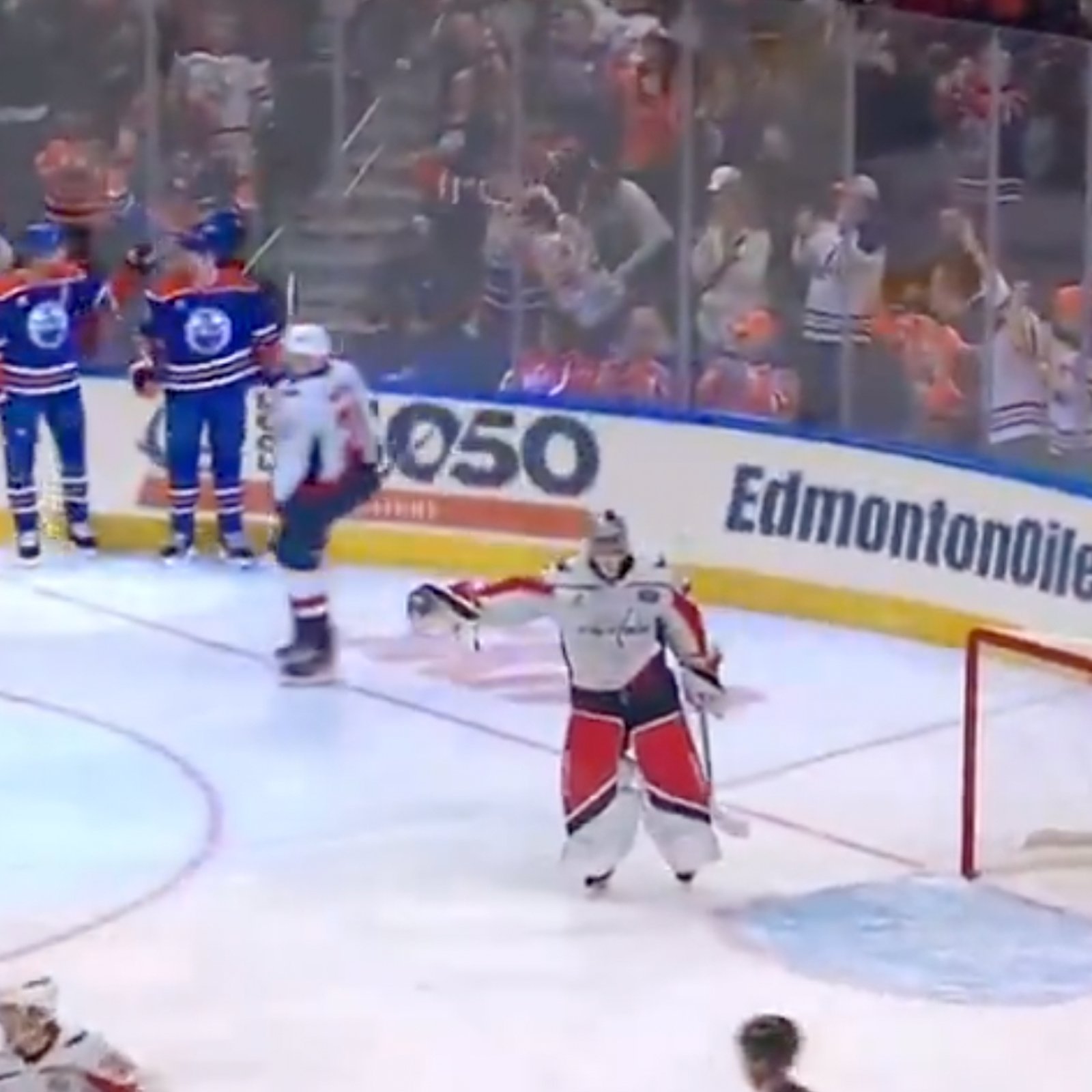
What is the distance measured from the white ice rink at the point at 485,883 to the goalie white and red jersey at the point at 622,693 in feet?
0.53

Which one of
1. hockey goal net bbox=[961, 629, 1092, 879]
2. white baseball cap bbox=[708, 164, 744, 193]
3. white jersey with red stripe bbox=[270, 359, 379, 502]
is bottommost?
hockey goal net bbox=[961, 629, 1092, 879]

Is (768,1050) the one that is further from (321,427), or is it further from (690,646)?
(321,427)

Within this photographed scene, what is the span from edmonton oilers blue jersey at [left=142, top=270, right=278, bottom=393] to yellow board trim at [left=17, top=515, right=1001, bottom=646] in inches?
20.6

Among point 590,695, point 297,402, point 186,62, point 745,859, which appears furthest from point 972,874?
point 186,62

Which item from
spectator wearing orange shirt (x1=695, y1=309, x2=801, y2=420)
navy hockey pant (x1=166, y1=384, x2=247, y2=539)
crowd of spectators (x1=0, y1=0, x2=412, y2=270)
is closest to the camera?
spectator wearing orange shirt (x1=695, y1=309, x2=801, y2=420)

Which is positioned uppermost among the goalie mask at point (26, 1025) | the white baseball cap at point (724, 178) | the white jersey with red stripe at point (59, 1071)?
the white baseball cap at point (724, 178)

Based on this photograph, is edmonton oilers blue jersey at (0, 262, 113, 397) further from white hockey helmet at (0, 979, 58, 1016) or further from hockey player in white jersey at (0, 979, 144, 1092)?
hockey player in white jersey at (0, 979, 144, 1092)

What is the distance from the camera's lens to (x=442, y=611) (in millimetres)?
6453

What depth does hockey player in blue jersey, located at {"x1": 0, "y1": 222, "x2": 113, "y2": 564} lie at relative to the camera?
10.4 meters

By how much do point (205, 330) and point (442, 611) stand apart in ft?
13.2

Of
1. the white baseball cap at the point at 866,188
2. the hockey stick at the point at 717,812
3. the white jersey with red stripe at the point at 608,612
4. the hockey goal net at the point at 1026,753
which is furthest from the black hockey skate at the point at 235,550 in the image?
the white jersey with red stripe at the point at 608,612

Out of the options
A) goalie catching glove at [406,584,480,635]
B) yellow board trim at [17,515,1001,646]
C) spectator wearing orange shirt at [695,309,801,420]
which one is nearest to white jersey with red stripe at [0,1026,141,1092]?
goalie catching glove at [406,584,480,635]

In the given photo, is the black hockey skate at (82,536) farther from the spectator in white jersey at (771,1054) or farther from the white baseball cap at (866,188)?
the spectator in white jersey at (771,1054)

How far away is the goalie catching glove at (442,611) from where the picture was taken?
6.45 metres
